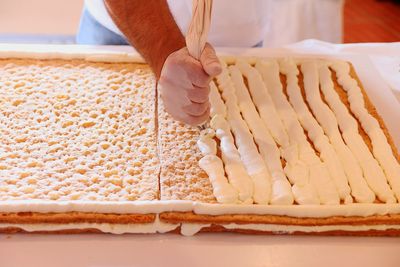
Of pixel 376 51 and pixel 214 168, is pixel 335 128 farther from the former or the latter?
pixel 376 51

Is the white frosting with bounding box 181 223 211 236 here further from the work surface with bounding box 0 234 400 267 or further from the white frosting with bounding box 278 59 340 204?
the white frosting with bounding box 278 59 340 204

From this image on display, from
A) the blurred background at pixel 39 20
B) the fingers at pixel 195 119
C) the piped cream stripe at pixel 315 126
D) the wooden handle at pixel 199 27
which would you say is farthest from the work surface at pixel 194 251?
the blurred background at pixel 39 20

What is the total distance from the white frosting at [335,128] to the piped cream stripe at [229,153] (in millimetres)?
203

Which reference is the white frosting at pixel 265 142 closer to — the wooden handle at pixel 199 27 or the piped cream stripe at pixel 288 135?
the piped cream stripe at pixel 288 135

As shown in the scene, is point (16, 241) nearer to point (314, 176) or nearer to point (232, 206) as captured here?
point (232, 206)

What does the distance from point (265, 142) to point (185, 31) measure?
0.49 metres

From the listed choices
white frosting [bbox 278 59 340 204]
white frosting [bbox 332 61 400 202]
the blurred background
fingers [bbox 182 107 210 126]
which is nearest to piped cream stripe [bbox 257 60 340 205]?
white frosting [bbox 278 59 340 204]

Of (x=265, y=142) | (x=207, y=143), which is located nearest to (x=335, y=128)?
(x=265, y=142)

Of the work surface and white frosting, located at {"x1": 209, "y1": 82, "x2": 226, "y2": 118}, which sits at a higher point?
white frosting, located at {"x1": 209, "y1": 82, "x2": 226, "y2": 118}

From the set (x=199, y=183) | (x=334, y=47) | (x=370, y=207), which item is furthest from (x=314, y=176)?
(x=334, y=47)

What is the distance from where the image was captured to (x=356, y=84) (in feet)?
4.39

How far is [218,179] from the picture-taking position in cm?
102

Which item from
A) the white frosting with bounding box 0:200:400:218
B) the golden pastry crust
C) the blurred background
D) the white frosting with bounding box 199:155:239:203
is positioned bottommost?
the golden pastry crust

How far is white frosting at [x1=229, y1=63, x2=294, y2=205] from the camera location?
0.99 metres
